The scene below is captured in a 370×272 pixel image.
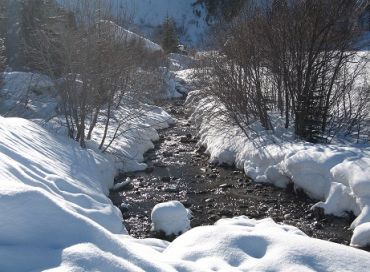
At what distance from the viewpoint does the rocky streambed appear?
10.3 m

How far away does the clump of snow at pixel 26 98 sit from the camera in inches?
721

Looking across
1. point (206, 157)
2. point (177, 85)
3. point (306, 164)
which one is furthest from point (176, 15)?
point (306, 164)

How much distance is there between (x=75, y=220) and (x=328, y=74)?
14392mm

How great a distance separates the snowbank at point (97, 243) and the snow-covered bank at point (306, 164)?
288cm

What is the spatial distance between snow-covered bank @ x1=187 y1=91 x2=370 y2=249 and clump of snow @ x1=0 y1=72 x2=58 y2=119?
7.15 metres

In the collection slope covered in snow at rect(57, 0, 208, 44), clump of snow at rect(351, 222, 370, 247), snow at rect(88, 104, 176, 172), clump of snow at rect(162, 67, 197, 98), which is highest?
slope covered in snow at rect(57, 0, 208, 44)

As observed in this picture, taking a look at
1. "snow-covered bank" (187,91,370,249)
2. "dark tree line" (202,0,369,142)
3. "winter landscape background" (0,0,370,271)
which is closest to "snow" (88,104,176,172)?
"winter landscape background" (0,0,370,271)

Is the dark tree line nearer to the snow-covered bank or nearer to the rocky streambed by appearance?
the snow-covered bank

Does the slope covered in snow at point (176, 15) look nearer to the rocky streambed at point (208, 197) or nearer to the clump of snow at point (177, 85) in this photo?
the clump of snow at point (177, 85)

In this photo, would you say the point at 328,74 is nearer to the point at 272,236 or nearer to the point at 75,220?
the point at 272,236

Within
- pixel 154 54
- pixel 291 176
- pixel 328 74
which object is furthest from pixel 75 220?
pixel 154 54

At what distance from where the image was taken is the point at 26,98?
59.0 feet

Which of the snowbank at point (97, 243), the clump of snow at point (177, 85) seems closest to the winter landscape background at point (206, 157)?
the snowbank at point (97, 243)

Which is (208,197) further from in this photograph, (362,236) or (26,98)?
(26,98)
